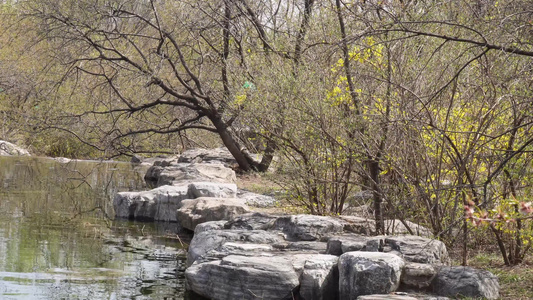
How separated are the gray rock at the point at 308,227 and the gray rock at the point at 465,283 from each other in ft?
7.16

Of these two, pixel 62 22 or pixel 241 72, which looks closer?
pixel 241 72

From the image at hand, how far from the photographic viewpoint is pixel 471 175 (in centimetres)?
937

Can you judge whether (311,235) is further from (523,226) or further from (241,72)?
(241,72)

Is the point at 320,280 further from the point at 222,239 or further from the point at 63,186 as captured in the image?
the point at 63,186

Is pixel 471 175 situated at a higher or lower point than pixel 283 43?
lower

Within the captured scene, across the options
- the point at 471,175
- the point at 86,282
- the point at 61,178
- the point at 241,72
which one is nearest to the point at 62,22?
the point at 241,72

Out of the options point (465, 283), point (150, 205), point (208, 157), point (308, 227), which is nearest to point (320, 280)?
point (465, 283)

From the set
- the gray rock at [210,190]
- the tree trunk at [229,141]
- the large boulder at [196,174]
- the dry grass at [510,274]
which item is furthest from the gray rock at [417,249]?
the tree trunk at [229,141]

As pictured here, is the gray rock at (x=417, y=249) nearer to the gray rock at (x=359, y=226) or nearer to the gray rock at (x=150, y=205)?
the gray rock at (x=359, y=226)

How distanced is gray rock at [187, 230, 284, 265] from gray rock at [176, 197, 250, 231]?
253 centimetres

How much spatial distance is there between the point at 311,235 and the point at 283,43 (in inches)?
224

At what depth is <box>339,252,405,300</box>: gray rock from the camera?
718 centimetres

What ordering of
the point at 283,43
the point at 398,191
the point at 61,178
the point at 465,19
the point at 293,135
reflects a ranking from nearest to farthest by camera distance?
the point at 465,19, the point at 398,191, the point at 293,135, the point at 283,43, the point at 61,178

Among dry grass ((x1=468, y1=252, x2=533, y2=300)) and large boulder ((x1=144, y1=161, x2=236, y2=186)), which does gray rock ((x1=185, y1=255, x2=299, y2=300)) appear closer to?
dry grass ((x1=468, y1=252, x2=533, y2=300))
